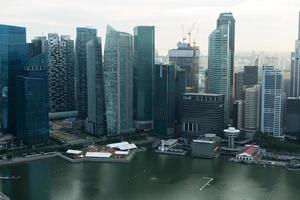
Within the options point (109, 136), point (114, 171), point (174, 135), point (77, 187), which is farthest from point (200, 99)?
point (77, 187)

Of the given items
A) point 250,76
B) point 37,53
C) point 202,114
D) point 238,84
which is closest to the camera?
point 202,114

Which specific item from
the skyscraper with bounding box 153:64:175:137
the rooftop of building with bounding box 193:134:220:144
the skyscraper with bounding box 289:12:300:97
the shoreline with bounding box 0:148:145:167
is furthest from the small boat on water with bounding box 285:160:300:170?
the skyscraper with bounding box 289:12:300:97

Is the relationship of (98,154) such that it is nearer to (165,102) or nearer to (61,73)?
(165,102)

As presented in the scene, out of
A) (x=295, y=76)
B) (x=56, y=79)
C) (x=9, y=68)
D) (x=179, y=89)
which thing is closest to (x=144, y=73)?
(x=179, y=89)

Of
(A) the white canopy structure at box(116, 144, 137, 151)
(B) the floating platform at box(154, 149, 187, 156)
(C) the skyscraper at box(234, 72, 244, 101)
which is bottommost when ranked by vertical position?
(B) the floating platform at box(154, 149, 187, 156)

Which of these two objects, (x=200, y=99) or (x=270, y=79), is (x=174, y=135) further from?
(x=270, y=79)

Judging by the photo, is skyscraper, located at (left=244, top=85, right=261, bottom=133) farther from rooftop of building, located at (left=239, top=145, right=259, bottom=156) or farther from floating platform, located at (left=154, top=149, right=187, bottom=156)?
floating platform, located at (left=154, top=149, right=187, bottom=156)

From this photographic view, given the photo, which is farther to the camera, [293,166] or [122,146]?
[122,146]

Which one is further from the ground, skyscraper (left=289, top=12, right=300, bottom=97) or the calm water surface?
skyscraper (left=289, top=12, right=300, bottom=97)
